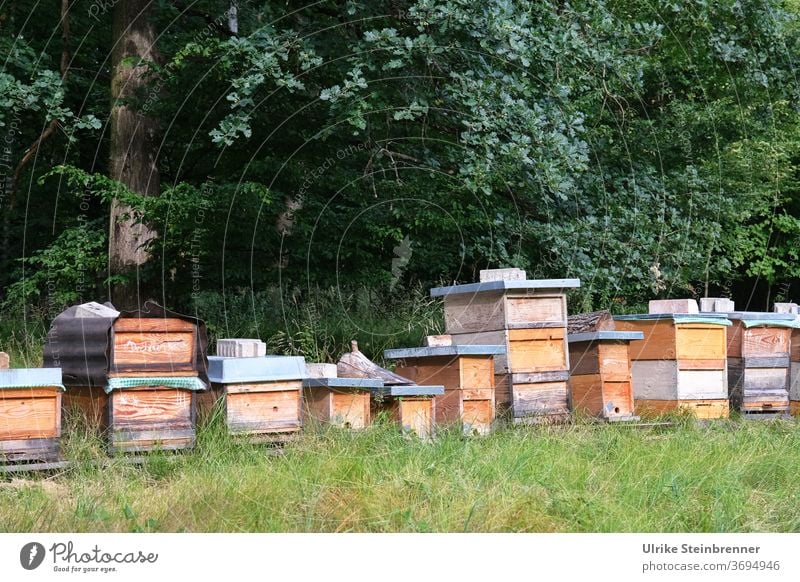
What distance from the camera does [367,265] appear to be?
1205cm

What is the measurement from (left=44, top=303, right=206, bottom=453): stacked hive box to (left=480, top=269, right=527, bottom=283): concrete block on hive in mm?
2477

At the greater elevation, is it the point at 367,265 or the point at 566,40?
the point at 566,40

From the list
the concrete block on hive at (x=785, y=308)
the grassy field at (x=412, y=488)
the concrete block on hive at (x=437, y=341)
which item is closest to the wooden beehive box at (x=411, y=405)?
the grassy field at (x=412, y=488)

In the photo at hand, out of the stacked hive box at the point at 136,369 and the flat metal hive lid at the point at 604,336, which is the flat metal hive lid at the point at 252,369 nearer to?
the stacked hive box at the point at 136,369

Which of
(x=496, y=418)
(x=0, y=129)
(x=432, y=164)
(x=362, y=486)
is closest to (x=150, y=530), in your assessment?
(x=362, y=486)

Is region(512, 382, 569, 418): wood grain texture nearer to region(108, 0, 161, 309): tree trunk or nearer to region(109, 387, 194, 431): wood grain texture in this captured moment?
region(109, 387, 194, 431): wood grain texture

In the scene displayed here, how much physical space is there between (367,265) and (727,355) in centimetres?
501

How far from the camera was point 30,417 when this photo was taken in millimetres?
5418

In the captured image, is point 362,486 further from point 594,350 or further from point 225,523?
point 594,350

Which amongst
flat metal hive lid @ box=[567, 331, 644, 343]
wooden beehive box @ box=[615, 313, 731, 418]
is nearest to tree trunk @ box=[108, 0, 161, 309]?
flat metal hive lid @ box=[567, 331, 644, 343]

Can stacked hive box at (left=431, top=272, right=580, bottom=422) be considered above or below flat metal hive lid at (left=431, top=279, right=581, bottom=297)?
below
